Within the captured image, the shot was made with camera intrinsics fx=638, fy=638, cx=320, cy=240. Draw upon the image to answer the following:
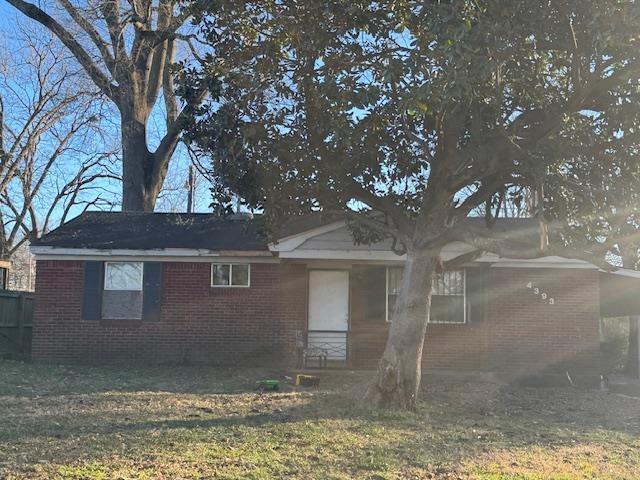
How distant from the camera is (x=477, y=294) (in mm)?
13898

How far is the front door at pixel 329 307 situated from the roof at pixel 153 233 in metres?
1.55

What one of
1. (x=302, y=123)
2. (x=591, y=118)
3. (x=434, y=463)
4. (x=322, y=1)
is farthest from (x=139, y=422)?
(x=591, y=118)

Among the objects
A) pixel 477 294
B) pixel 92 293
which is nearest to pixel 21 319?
pixel 92 293

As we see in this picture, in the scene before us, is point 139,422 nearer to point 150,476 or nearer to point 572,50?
point 150,476

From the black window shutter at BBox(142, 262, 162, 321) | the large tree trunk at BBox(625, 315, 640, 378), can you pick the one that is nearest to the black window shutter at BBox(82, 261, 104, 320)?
the black window shutter at BBox(142, 262, 162, 321)

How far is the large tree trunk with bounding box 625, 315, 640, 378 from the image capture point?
15.1m

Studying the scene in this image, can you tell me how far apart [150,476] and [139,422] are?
2249mm

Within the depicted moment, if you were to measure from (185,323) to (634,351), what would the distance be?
10.9 metres

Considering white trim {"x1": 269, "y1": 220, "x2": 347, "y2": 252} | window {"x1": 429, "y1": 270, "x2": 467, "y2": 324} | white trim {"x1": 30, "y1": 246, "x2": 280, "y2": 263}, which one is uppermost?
white trim {"x1": 269, "y1": 220, "x2": 347, "y2": 252}

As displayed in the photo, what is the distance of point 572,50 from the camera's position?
801 cm

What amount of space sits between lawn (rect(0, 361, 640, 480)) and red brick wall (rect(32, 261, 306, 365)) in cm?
264

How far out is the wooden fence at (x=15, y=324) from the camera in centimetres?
1653

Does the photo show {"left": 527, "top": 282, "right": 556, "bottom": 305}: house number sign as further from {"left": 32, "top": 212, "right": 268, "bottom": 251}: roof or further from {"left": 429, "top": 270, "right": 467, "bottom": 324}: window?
{"left": 32, "top": 212, "right": 268, "bottom": 251}: roof

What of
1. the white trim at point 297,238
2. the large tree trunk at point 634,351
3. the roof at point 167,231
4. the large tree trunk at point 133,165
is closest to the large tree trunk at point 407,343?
the white trim at point 297,238
